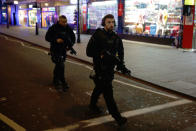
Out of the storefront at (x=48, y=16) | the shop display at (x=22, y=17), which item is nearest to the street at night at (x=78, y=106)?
the storefront at (x=48, y=16)

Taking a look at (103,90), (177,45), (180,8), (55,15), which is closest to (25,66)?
(103,90)

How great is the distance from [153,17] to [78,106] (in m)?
12.4

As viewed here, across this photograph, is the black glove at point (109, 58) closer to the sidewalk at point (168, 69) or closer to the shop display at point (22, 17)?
the sidewalk at point (168, 69)

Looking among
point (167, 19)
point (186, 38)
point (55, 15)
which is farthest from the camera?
point (55, 15)

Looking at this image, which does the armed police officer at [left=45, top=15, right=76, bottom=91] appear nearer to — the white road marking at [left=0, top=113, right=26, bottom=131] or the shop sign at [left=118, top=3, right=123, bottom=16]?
the white road marking at [left=0, top=113, right=26, bottom=131]

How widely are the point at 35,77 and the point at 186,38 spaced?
9.22 m

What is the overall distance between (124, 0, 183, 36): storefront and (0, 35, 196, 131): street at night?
8.56m

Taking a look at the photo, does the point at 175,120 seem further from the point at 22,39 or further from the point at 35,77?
the point at 22,39

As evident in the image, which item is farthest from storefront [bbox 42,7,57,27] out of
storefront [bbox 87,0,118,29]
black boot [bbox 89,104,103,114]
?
black boot [bbox 89,104,103,114]

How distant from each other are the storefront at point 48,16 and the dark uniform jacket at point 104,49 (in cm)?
2500

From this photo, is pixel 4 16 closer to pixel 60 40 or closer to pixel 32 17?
pixel 32 17

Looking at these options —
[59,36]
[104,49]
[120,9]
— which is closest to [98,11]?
[120,9]

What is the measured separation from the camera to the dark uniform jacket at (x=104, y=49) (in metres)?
4.44

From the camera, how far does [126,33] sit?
1903cm
